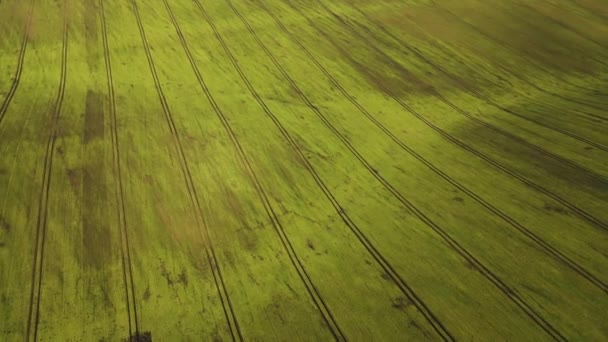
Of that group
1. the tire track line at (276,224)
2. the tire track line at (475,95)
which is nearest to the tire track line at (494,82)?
the tire track line at (475,95)

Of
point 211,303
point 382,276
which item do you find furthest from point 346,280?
point 211,303

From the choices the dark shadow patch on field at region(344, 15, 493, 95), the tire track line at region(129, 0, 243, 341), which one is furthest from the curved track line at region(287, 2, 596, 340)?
the dark shadow patch on field at region(344, 15, 493, 95)

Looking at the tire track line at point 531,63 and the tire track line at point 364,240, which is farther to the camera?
the tire track line at point 531,63

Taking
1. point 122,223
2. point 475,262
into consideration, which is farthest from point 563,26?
point 122,223

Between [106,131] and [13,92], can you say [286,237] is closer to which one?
[106,131]

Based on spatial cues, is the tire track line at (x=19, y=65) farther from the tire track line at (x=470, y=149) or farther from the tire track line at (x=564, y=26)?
the tire track line at (x=564, y=26)

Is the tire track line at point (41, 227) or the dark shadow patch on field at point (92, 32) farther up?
the dark shadow patch on field at point (92, 32)

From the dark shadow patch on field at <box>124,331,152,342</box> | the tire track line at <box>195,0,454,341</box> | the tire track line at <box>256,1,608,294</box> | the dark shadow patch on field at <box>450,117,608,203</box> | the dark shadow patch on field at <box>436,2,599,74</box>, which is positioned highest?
the dark shadow patch on field at <box>436,2,599,74</box>

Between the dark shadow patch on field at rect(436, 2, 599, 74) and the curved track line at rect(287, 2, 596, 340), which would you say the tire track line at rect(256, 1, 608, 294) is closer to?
the curved track line at rect(287, 2, 596, 340)
